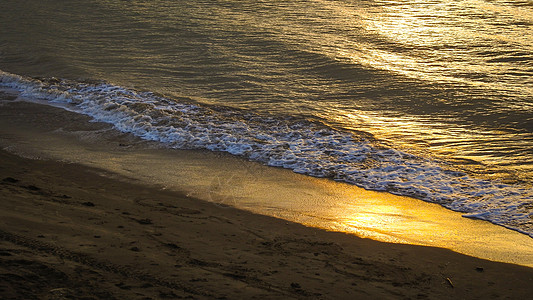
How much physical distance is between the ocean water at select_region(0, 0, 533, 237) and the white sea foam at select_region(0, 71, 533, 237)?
0.03 metres

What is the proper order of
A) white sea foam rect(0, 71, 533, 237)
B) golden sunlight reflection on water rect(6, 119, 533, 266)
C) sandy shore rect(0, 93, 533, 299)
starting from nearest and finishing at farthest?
sandy shore rect(0, 93, 533, 299)
golden sunlight reflection on water rect(6, 119, 533, 266)
white sea foam rect(0, 71, 533, 237)

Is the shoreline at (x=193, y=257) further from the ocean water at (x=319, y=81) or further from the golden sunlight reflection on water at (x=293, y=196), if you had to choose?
the ocean water at (x=319, y=81)

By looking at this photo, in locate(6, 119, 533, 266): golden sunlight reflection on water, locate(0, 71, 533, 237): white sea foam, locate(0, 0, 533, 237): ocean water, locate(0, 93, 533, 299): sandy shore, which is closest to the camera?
locate(0, 93, 533, 299): sandy shore

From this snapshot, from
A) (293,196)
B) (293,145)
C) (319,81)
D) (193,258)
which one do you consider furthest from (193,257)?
(319,81)

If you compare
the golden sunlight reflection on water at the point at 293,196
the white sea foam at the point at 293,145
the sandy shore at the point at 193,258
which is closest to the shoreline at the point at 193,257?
the sandy shore at the point at 193,258

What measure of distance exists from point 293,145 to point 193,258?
4559 millimetres

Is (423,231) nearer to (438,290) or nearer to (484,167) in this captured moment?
(438,290)

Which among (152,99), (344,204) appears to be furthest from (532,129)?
(152,99)

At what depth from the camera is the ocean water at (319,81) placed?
834 cm

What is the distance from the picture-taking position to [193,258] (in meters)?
4.75

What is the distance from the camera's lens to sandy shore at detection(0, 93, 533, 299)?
411cm

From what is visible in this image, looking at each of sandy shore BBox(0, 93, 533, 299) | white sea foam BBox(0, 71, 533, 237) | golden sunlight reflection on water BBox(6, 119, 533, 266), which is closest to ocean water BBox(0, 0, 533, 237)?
white sea foam BBox(0, 71, 533, 237)

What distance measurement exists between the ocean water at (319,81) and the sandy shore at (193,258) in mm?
1803

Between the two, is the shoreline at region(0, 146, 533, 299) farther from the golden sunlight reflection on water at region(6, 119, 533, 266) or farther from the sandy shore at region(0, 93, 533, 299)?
the golden sunlight reflection on water at region(6, 119, 533, 266)
